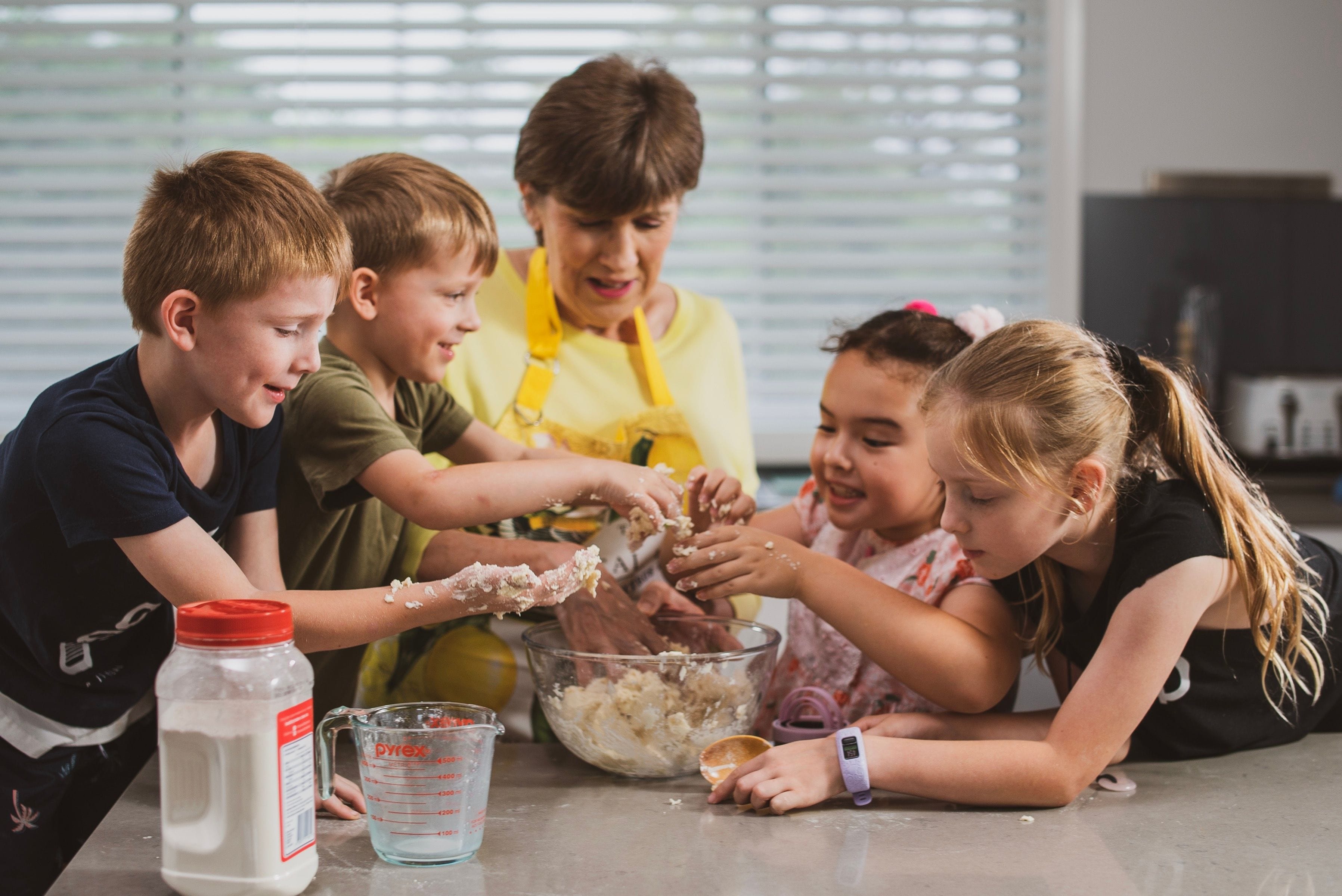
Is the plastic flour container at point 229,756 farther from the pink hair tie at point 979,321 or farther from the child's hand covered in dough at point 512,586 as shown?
the pink hair tie at point 979,321

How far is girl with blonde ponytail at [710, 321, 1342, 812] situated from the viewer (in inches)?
40.4

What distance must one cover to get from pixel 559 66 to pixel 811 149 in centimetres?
68

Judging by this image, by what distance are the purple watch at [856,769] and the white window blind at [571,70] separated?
1.80 m

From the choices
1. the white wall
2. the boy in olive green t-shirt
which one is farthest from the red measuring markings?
the white wall

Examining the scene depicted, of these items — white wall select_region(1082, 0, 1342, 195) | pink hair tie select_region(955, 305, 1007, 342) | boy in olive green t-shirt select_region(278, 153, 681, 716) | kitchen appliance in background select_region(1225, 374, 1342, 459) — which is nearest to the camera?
boy in olive green t-shirt select_region(278, 153, 681, 716)

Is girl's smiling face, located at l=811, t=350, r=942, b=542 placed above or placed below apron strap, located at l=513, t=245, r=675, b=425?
below

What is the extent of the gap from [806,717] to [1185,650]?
41 centimetres

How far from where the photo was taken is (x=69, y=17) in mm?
2711

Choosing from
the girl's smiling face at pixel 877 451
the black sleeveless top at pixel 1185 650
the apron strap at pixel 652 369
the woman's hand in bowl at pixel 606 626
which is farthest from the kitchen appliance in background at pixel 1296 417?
the woman's hand in bowl at pixel 606 626

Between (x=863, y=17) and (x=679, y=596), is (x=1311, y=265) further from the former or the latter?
(x=679, y=596)

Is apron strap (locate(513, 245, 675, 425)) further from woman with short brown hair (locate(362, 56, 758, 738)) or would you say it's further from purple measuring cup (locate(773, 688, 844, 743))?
purple measuring cup (locate(773, 688, 844, 743))

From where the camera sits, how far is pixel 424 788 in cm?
87

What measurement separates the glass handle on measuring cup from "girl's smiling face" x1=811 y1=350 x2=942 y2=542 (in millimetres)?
698

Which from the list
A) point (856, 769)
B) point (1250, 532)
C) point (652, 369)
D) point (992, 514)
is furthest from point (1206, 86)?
point (856, 769)
